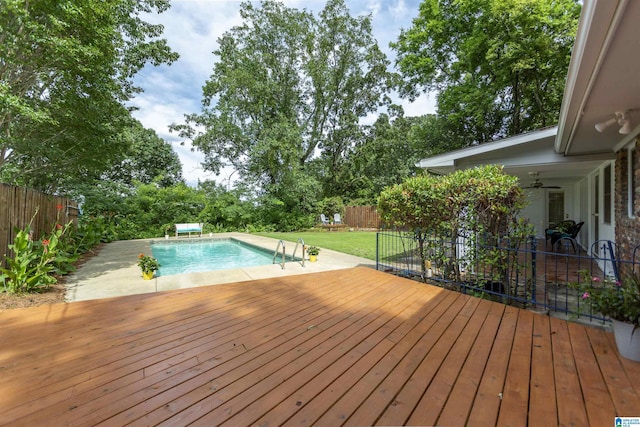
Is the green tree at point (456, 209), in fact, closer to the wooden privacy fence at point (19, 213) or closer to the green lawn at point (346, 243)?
the green lawn at point (346, 243)

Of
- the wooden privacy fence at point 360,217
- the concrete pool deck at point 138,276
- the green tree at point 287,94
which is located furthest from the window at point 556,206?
the green tree at point 287,94

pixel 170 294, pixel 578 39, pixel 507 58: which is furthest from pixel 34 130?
pixel 507 58

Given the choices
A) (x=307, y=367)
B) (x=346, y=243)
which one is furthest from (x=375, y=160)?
(x=307, y=367)

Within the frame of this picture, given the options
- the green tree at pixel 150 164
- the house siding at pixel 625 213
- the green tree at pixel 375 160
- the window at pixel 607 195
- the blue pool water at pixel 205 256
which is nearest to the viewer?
the house siding at pixel 625 213

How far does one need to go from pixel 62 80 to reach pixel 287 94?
15060mm

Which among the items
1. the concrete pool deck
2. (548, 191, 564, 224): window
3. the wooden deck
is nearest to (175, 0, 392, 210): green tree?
the concrete pool deck

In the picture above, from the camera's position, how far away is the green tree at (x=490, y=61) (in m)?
12.0

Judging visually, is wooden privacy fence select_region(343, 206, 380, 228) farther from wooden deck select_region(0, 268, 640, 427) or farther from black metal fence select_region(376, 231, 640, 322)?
wooden deck select_region(0, 268, 640, 427)

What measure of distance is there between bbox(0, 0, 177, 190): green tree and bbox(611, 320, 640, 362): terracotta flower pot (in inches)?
325

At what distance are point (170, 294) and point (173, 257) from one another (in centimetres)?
645

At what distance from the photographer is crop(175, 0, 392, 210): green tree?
17.9 meters

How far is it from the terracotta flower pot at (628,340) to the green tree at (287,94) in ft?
52.0

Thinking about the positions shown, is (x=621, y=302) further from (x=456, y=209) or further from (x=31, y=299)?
(x=31, y=299)

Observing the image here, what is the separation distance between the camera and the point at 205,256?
10039 millimetres
